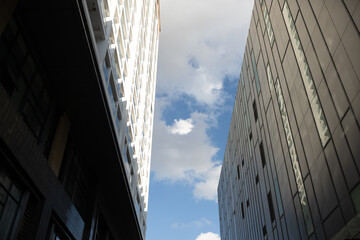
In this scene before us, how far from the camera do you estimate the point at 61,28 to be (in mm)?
16953

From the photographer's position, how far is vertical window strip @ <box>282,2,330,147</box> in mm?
16514

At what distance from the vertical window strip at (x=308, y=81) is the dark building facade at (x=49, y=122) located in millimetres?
11426

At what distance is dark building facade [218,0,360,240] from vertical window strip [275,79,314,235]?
0.06m

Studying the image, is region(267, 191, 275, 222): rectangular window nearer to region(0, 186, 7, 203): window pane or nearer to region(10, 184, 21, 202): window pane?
region(10, 184, 21, 202): window pane

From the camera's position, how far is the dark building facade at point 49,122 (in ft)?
46.9

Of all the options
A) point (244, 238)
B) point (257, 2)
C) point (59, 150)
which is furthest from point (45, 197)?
point (244, 238)

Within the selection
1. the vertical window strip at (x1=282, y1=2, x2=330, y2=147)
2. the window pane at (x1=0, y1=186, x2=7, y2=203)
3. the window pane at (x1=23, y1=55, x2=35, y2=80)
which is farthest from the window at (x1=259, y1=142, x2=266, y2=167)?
the window pane at (x1=0, y1=186, x2=7, y2=203)

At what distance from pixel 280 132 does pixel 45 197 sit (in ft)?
50.2

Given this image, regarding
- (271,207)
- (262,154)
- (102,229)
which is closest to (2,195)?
(102,229)

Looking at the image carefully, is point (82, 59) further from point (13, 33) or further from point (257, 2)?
point (257, 2)

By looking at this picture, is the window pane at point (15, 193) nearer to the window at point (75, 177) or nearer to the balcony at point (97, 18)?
the window at point (75, 177)

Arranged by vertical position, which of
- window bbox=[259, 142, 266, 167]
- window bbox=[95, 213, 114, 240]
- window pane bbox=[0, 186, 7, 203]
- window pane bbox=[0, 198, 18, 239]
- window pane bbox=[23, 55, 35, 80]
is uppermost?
window bbox=[259, 142, 266, 167]

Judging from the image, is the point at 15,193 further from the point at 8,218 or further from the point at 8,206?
the point at 8,218

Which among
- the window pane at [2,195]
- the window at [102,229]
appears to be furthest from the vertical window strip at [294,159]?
the window at [102,229]
